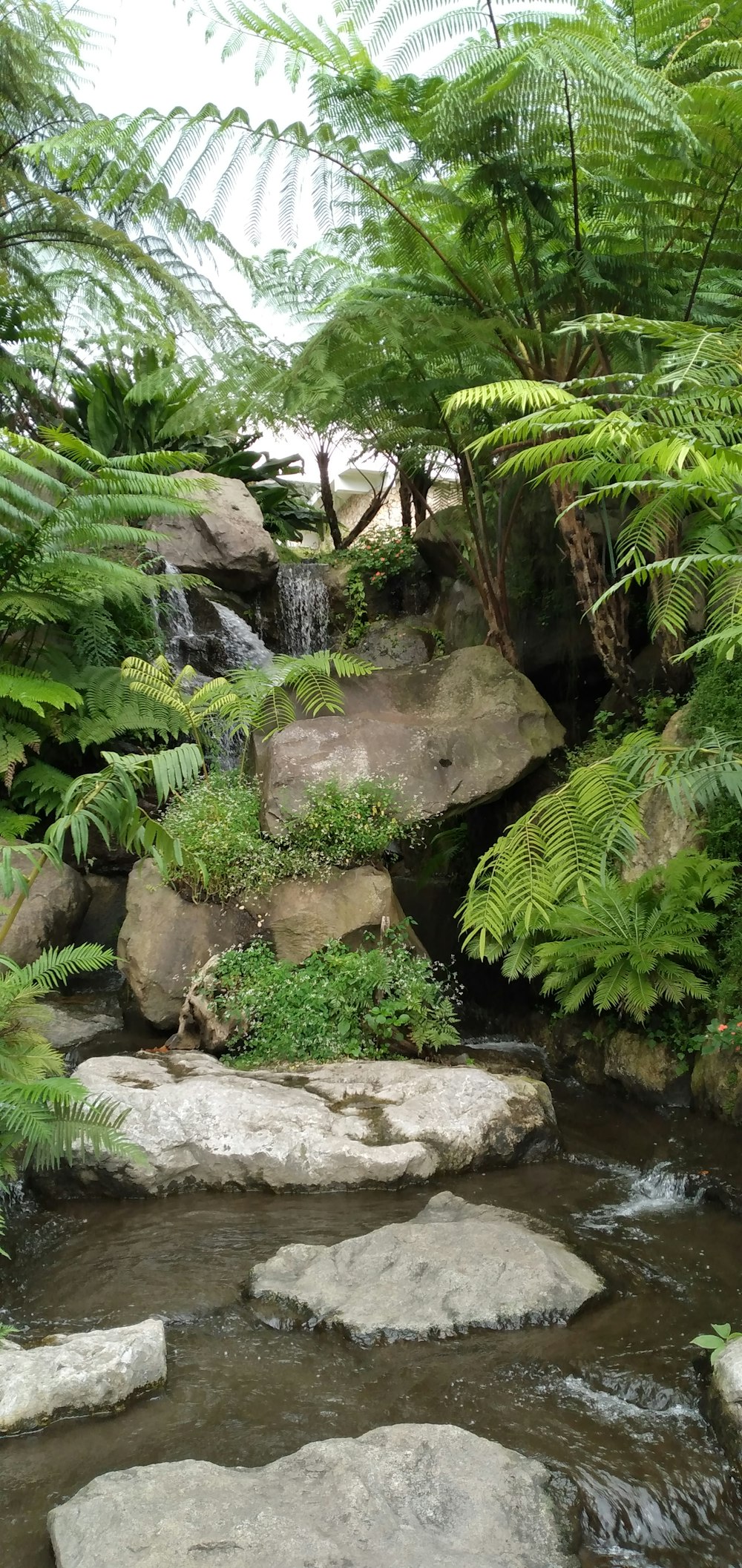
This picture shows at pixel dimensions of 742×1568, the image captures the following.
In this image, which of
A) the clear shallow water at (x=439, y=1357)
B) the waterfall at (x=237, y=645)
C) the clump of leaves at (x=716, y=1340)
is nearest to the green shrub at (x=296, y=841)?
the clear shallow water at (x=439, y=1357)

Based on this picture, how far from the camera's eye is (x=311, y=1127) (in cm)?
467

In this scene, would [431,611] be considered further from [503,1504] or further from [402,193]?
[503,1504]

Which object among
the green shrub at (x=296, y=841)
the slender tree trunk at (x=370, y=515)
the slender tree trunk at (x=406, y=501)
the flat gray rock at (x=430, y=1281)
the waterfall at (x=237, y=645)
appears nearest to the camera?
the flat gray rock at (x=430, y=1281)

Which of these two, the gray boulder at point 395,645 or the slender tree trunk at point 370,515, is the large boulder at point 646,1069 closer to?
the gray boulder at point 395,645

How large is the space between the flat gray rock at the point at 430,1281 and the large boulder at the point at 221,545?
7.29 m

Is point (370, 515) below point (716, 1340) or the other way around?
the other way around

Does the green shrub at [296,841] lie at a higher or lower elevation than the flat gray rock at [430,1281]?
higher

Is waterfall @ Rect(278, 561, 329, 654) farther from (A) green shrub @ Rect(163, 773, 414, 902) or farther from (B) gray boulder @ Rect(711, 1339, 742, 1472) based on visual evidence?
(B) gray boulder @ Rect(711, 1339, 742, 1472)

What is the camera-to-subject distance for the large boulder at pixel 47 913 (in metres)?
6.86

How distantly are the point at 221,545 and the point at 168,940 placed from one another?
485 centimetres

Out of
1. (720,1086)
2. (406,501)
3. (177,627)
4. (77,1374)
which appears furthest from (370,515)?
(77,1374)

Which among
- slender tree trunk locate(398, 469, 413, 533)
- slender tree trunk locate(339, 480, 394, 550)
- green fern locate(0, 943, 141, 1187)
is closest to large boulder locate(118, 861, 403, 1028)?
green fern locate(0, 943, 141, 1187)

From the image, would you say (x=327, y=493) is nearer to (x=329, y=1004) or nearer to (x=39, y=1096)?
(x=329, y=1004)

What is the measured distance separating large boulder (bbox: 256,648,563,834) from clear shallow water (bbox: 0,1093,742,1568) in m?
2.83
